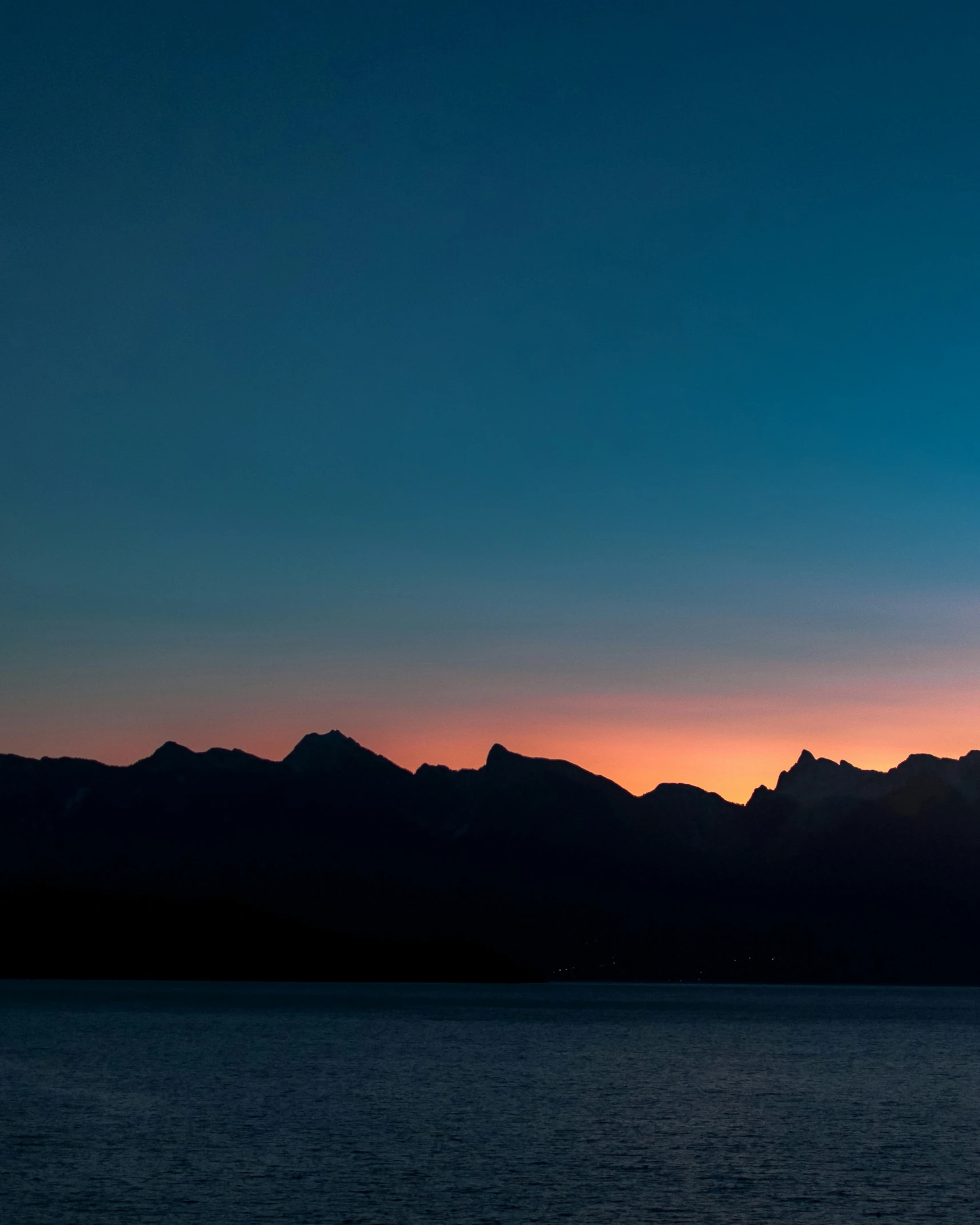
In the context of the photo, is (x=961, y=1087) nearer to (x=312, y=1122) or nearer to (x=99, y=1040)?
(x=312, y=1122)

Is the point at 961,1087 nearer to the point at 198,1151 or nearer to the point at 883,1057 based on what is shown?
the point at 883,1057

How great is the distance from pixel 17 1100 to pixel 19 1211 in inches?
1832

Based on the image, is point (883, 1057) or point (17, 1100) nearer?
point (17, 1100)

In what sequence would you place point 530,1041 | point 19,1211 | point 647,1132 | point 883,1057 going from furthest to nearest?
point 530,1041 < point 883,1057 < point 647,1132 < point 19,1211

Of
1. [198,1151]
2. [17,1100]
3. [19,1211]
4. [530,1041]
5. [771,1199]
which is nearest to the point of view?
[19,1211]

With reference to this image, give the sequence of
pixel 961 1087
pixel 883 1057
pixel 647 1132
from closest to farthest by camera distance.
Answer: pixel 647 1132 → pixel 961 1087 → pixel 883 1057

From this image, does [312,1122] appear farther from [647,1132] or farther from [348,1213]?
[348,1213]

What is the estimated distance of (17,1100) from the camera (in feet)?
330

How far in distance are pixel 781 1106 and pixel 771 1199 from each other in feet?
149

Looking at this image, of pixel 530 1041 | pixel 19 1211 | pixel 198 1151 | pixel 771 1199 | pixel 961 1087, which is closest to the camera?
pixel 19 1211

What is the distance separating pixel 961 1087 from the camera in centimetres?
12712

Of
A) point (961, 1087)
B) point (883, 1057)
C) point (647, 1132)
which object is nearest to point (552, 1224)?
point (647, 1132)

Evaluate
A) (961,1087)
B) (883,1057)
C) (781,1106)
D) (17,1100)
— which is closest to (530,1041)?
(883,1057)

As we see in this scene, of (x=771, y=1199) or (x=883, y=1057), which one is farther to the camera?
(x=883, y=1057)
